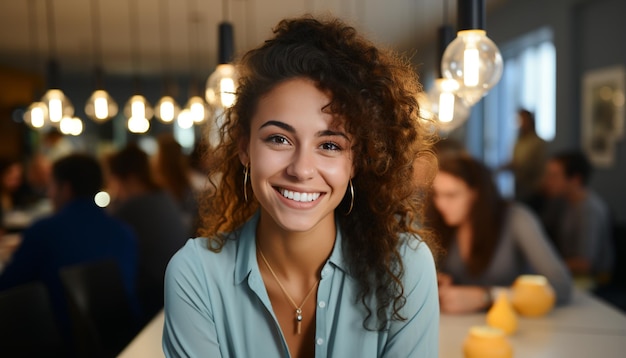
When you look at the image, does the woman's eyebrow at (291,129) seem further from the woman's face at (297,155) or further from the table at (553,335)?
the table at (553,335)

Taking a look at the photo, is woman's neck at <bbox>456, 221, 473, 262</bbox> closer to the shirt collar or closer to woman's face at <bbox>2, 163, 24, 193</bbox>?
the shirt collar

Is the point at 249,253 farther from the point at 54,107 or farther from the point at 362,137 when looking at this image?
the point at 54,107

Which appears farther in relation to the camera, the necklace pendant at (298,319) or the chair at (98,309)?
the chair at (98,309)

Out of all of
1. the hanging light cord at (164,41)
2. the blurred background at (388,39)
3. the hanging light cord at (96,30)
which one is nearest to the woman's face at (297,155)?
the blurred background at (388,39)

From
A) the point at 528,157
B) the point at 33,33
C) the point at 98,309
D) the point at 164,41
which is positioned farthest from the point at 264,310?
the point at 164,41

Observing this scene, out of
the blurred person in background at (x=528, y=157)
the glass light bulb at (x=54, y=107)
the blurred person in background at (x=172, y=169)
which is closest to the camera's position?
the glass light bulb at (x=54, y=107)

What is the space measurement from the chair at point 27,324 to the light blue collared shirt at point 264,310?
829 millimetres

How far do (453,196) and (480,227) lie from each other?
0.57 feet

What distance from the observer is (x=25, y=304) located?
1.90 metres

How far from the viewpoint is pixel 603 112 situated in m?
5.16

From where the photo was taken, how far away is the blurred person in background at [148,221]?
140 inches

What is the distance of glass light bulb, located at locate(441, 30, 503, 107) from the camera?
59.0 inches

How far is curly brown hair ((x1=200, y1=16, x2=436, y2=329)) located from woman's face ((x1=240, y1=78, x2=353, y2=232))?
0.03m

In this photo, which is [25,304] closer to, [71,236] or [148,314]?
[71,236]
